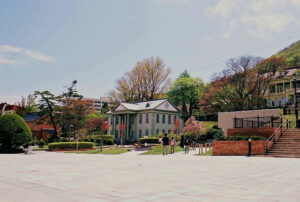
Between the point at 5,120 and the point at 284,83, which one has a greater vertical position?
the point at 284,83

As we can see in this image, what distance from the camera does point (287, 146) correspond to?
20391 millimetres

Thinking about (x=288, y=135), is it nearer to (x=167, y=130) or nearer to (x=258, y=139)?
(x=258, y=139)

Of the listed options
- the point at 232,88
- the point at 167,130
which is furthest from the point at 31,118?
the point at 232,88

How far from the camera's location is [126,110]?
5638 cm

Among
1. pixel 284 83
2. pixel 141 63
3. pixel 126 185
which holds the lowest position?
pixel 126 185

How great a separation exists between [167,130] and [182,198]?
50.0 m

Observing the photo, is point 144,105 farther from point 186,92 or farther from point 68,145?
point 68,145

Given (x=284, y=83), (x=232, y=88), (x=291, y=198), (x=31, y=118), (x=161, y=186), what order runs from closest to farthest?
1. (x=291, y=198)
2. (x=161, y=186)
3. (x=232, y=88)
4. (x=31, y=118)
5. (x=284, y=83)

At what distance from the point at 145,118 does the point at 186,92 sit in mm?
16353

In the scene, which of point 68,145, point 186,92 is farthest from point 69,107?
point 186,92

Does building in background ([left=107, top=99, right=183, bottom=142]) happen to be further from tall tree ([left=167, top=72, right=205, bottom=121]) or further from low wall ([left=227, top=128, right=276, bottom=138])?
low wall ([left=227, top=128, right=276, bottom=138])

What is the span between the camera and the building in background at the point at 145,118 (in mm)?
54500

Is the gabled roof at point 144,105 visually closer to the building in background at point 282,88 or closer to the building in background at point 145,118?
the building in background at point 145,118

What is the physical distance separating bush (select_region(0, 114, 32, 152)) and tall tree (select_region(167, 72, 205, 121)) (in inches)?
1638
